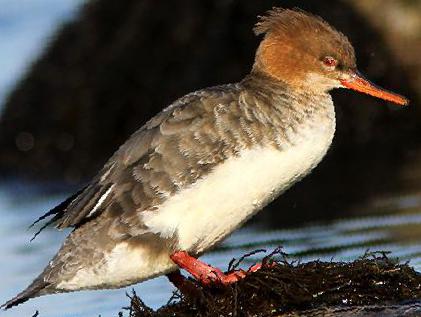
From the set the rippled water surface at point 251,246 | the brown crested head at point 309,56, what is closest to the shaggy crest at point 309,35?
the brown crested head at point 309,56

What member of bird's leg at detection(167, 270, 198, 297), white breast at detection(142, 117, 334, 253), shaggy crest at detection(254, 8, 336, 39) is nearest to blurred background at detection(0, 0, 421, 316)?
shaggy crest at detection(254, 8, 336, 39)

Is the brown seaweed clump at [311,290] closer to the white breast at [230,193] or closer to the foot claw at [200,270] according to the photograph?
the foot claw at [200,270]

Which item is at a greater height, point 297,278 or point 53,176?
point 53,176

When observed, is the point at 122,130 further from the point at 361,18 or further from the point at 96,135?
the point at 361,18

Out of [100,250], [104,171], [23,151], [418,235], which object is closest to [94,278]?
[100,250]

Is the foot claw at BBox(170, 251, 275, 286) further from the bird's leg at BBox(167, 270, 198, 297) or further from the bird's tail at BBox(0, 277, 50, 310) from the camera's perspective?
the bird's tail at BBox(0, 277, 50, 310)

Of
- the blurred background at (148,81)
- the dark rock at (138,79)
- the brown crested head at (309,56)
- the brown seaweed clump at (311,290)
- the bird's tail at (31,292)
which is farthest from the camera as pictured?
the dark rock at (138,79)
